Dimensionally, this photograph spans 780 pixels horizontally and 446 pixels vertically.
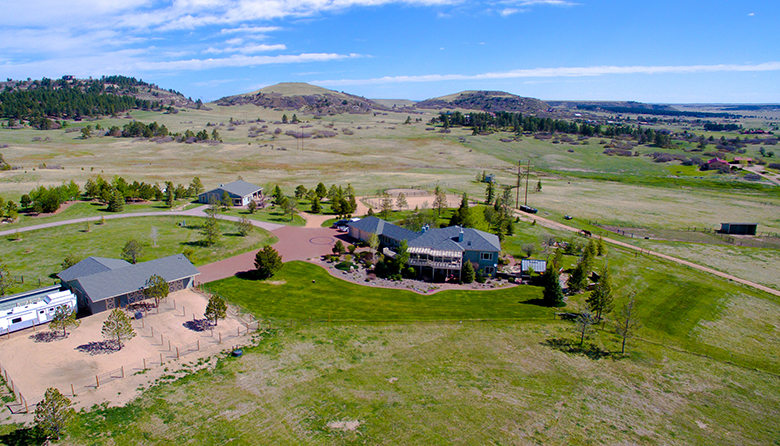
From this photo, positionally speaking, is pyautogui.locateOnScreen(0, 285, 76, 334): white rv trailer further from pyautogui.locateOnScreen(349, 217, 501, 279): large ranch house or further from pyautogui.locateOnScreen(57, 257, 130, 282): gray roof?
pyautogui.locateOnScreen(349, 217, 501, 279): large ranch house

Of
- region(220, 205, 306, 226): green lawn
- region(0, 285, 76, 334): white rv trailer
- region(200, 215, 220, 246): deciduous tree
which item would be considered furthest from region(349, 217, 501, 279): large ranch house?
region(0, 285, 76, 334): white rv trailer

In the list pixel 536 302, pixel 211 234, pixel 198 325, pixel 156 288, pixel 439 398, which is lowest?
pixel 536 302

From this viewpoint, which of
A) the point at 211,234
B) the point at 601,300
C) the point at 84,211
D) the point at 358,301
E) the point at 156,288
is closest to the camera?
the point at 156,288

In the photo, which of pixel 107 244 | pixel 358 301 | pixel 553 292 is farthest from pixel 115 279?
pixel 553 292

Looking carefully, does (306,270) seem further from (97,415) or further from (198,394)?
(97,415)

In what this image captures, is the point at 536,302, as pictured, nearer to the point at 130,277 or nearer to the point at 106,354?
the point at 106,354

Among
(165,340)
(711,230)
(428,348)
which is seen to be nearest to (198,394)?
(165,340)
